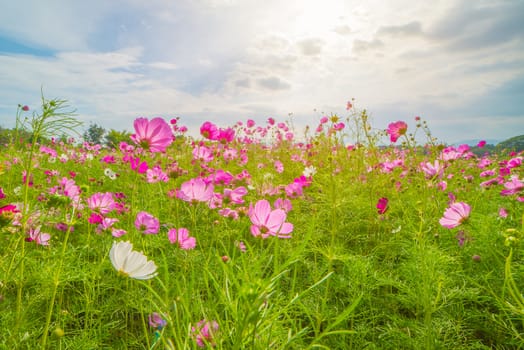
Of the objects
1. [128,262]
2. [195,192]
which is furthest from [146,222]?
[128,262]

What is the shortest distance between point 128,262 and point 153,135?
1.24 ft

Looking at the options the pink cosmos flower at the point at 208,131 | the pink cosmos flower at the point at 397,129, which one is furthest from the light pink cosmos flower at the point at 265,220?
the pink cosmos flower at the point at 397,129

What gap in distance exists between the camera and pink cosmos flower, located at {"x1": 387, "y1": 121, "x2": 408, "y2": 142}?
5.89 ft

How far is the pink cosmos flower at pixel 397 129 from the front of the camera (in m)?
1.80

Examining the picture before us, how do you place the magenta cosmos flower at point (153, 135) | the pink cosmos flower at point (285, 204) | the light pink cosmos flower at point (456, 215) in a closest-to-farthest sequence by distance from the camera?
the magenta cosmos flower at point (153, 135), the light pink cosmos flower at point (456, 215), the pink cosmos flower at point (285, 204)

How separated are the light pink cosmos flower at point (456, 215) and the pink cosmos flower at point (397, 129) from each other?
0.66m

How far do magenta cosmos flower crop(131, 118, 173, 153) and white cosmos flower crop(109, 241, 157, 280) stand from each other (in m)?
0.32

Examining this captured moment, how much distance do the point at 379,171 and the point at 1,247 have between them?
2.30 meters

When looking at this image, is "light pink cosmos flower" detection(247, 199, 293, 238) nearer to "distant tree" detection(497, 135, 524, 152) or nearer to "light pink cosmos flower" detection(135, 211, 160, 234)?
"light pink cosmos flower" detection(135, 211, 160, 234)

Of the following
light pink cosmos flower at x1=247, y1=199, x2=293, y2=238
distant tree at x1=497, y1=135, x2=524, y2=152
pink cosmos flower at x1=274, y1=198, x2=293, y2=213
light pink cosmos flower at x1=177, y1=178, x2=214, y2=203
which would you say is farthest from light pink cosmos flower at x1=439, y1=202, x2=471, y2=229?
distant tree at x1=497, y1=135, x2=524, y2=152

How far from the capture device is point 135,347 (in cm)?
97

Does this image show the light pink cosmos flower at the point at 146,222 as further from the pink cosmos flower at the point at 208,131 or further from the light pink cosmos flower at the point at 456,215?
the light pink cosmos flower at the point at 456,215

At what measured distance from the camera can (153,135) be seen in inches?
34.5

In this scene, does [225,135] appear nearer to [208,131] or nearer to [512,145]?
[208,131]
